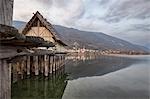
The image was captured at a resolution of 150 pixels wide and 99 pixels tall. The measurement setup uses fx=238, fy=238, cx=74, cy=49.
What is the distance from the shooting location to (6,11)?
181 inches

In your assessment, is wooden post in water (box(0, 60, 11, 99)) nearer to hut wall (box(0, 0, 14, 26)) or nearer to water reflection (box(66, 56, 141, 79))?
hut wall (box(0, 0, 14, 26))

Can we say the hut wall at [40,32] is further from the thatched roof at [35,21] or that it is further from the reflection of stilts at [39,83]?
the reflection of stilts at [39,83]

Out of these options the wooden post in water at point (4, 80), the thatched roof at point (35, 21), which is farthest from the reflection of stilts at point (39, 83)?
the wooden post in water at point (4, 80)

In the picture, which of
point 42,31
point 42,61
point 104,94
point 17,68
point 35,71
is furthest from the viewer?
point 42,31

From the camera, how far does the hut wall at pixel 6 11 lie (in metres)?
4.43

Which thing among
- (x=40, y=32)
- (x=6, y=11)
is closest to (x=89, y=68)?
(x=40, y=32)

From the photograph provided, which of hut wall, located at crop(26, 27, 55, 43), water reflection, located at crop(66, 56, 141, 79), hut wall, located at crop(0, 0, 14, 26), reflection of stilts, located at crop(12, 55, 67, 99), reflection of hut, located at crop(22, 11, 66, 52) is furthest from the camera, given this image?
water reflection, located at crop(66, 56, 141, 79)

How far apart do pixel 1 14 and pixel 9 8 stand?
38 centimetres

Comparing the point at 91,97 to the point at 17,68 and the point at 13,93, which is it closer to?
the point at 13,93

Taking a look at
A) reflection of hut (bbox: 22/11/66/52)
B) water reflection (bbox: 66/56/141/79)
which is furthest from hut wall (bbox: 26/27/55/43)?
water reflection (bbox: 66/56/141/79)

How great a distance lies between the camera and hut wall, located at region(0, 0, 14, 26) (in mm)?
4434

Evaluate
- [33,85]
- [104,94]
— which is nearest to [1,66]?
[104,94]

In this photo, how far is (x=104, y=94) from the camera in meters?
13.8

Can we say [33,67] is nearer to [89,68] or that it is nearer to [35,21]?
[35,21]
